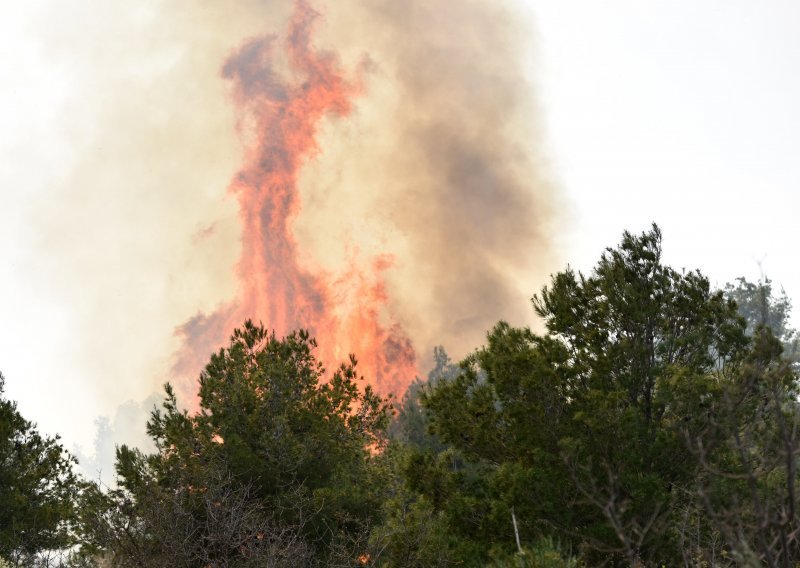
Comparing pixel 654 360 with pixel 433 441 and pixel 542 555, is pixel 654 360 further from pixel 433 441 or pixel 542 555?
pixel 433 441

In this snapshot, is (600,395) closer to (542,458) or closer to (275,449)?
(542,458)

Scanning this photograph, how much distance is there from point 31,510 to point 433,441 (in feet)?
74.0

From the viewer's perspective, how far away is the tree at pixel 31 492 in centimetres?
2142

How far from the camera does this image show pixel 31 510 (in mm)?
21859

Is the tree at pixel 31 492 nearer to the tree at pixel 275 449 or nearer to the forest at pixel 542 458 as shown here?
the forest at pixel 542 458

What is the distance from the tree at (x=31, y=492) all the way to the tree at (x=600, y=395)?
1451cm

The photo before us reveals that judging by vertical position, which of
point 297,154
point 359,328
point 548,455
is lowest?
point 548,455

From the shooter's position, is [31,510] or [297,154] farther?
[297,154]

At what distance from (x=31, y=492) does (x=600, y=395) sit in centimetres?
1940

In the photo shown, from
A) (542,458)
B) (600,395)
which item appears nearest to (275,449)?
(542,458)

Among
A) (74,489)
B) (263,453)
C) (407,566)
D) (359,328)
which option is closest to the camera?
(407,566)

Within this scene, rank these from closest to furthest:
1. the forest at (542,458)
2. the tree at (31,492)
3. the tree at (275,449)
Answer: the forest at (542,458) → the tree at (275,449) → the tree at (31,492)

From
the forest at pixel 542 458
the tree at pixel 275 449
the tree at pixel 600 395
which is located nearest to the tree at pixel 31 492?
the forest at pixel 542 458

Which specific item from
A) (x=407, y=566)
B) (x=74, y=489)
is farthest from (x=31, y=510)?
(x=407, y=566)
